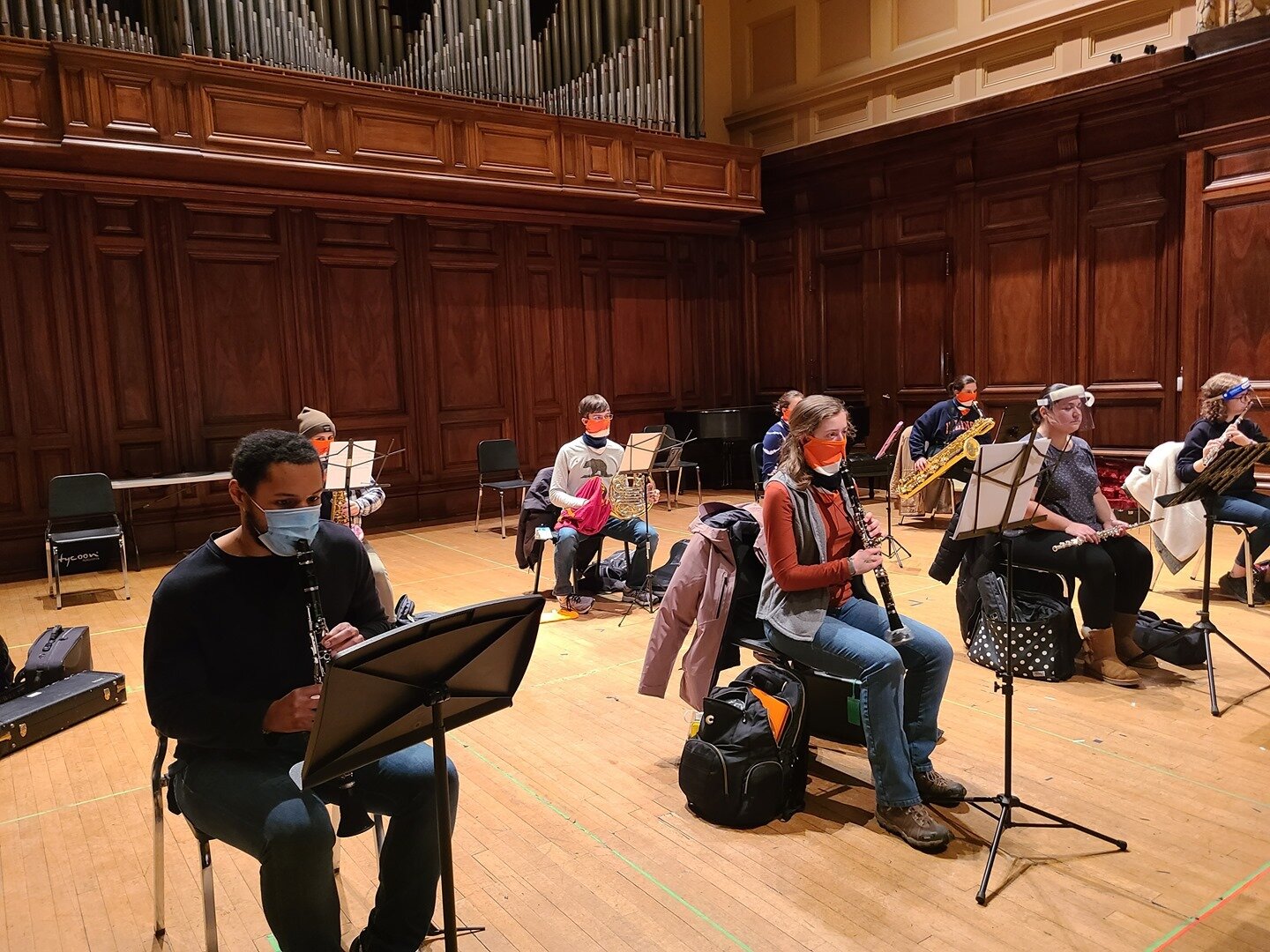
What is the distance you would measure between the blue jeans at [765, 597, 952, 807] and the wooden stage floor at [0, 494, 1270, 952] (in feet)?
0.71

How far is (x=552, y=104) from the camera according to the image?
9.42m

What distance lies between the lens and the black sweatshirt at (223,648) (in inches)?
83.7

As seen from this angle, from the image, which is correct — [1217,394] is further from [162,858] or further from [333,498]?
[162,858]

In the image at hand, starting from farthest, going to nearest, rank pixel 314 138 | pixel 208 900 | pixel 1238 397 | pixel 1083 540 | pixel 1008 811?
pixel 314 138
pixel 1238 397
pixel 1083 540
pixel 1008 811
pixel 208 900

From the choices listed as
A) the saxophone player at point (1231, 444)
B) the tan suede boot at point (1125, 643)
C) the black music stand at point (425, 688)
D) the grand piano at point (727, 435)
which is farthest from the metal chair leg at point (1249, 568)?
the black music stand at point (425, 688)

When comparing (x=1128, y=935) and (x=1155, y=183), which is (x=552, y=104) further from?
(x=1128, y=935)

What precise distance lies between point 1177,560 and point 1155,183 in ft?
13.4

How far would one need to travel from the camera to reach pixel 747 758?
3080 millimetres

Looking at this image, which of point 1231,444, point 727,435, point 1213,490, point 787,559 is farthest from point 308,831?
point 727,435

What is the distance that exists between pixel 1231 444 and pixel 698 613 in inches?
139

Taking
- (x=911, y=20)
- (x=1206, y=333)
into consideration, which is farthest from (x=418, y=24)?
(x=1206, y=333)

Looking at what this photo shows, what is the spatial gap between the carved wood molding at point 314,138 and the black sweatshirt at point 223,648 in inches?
242

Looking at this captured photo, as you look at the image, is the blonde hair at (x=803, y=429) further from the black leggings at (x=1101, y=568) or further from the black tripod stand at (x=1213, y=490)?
the black tripod stand at (x=1213, y=490)

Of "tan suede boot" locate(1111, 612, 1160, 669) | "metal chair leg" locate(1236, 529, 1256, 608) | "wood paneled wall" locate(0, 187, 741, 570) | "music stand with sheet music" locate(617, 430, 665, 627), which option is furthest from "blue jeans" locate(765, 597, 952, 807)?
"wood paneled wall" locate(0, 187, 741, 570)
